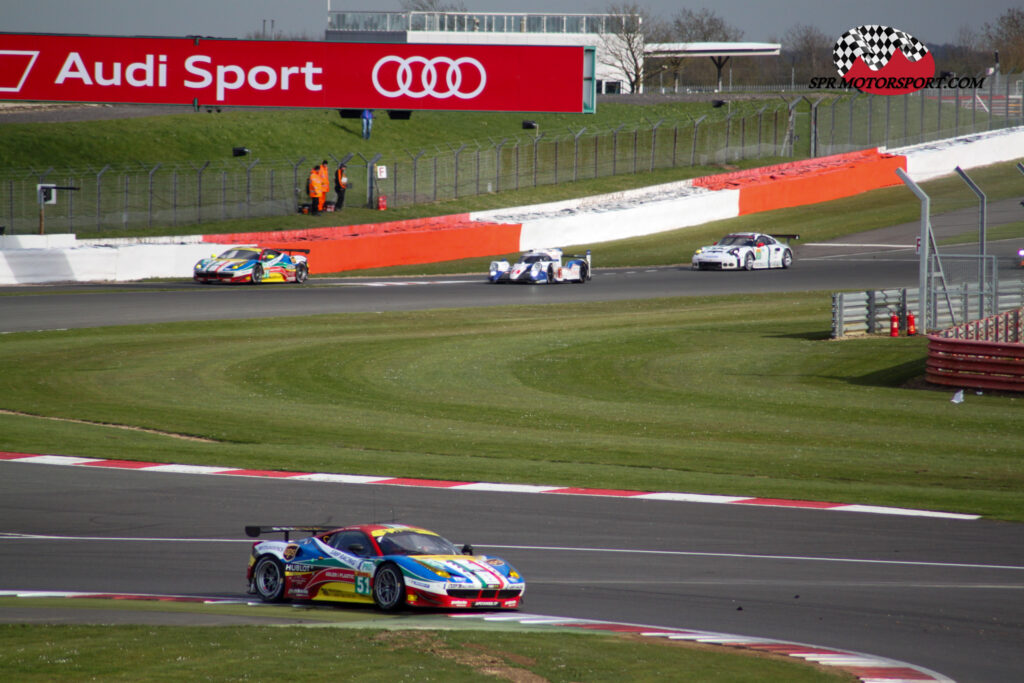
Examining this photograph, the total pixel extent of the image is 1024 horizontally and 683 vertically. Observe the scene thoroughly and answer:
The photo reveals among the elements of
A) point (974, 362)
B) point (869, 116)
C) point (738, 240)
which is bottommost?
point (974, 362)

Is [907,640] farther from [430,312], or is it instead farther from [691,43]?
[691,43]

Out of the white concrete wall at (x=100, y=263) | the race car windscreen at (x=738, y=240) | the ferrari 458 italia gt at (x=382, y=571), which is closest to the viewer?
the ferrari 458 italia gt at (x=382, y=571)

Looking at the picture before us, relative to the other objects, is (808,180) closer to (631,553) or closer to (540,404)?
(540,404)

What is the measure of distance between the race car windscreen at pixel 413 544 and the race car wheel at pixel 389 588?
153 mm

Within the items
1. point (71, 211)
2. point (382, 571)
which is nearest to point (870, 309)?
point (382, 571)

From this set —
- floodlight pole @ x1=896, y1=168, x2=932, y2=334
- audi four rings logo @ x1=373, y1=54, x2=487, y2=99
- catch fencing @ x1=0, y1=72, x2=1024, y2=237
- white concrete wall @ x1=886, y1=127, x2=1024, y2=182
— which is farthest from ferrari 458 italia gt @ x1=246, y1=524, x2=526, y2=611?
white concrete wall @ x1=886, y1=127, x2=1024, y2=182

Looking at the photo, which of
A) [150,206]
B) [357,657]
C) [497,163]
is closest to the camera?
[357,657]

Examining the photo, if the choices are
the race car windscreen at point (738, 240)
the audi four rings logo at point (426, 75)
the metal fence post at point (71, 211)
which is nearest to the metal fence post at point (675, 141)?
the race car windscreen at point (738, 240)

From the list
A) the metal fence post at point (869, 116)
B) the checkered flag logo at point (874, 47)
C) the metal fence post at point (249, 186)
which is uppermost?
the checkered flag logo at point (874, 47)

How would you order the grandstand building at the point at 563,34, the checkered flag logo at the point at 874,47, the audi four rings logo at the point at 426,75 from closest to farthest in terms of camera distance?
the audi four rings logo at the point at 426,75 < the checkered flag logo at the point at 874,47 < the grandstand building at the point at 563,34

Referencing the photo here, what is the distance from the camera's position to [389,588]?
10445 millimetres

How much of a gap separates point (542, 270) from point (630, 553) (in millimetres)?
28880

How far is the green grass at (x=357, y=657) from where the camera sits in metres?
7.84

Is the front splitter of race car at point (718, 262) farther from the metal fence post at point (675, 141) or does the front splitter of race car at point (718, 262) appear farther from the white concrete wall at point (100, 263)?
the metal fence post at point (675, 141)
